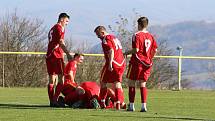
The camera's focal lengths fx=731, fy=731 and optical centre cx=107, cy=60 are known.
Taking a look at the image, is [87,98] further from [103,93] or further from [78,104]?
[103,93]

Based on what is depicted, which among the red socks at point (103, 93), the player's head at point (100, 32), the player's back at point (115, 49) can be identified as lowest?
the red socks at point (103, 93)

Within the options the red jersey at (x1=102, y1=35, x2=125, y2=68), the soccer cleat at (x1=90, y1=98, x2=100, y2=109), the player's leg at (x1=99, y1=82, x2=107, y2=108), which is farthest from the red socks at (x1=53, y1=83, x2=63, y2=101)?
the red jersey at (x1=102, y1=35, x2=125, y2=68)

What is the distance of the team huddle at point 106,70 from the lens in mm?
13812

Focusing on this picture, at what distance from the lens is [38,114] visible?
1259cm

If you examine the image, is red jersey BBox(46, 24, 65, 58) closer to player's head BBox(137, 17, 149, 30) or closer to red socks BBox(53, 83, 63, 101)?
red socks BBox(53, 83, 63, 101)

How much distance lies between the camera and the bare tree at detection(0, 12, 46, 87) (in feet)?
98.9

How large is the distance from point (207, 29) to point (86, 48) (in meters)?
126

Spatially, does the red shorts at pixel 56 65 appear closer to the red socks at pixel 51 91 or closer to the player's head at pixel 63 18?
the red socks at pixel 51 91

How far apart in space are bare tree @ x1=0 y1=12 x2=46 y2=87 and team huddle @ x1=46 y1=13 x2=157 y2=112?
14272 mm

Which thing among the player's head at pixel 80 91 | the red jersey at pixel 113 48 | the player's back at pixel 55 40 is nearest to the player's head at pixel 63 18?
the player's back at pixel 55 40

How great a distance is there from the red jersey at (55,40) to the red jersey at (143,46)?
178 cm

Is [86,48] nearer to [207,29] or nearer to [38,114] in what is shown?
[38,114]

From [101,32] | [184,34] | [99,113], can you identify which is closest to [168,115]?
[99,113]

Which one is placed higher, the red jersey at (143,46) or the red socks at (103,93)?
the red jersey at (143,46)
